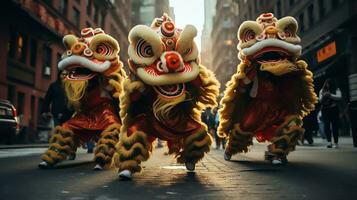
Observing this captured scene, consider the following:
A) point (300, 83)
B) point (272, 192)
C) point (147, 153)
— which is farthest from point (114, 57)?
point (272, 192)

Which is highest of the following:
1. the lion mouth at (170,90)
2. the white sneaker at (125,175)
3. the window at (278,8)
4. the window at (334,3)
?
the window at (278,8)

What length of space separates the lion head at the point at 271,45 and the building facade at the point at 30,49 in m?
16.0

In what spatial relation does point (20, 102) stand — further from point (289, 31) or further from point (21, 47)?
point (289, 31)

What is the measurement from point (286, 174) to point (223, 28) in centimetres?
7466

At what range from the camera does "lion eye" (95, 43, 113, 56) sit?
658 centimetres

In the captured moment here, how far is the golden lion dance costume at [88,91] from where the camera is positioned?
6.35 m

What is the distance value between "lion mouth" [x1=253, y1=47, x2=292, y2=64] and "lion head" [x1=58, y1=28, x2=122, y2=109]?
7.44 ft

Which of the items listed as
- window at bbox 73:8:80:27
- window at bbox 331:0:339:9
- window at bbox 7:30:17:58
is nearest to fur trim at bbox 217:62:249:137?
window at bbox 331:0:339:9

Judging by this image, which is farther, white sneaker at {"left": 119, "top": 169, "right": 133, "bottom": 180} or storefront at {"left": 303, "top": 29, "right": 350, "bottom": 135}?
storefront at {"left": 303, "top": 29, "right": 350, "bottom": 135}

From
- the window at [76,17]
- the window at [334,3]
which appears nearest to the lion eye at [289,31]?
the window at [334,3]

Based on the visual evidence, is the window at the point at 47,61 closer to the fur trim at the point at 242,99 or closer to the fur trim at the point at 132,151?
the fur trim at the point at 242,99

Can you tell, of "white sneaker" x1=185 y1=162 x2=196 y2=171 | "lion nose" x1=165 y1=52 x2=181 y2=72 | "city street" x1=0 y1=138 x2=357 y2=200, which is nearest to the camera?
"city street" x1=0 y1=138 x2=357 y2=200

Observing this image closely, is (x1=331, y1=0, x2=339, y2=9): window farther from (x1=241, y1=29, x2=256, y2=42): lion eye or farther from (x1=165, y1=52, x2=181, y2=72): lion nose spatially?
(x1=165, y1=52, x2=181, y2=72): lion nose

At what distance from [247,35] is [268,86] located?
922mm
